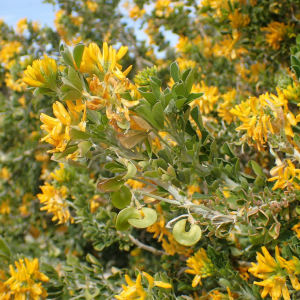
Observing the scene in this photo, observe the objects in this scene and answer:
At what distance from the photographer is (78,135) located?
0.80 metres

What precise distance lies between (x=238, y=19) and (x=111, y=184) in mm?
1613

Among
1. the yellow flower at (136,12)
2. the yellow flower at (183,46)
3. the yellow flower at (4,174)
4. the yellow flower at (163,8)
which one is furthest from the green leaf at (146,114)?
the yellow flower at (136,12)

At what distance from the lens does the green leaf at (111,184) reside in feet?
2.74

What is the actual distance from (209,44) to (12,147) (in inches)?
89.3

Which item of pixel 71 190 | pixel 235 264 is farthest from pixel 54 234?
pixel 235 264

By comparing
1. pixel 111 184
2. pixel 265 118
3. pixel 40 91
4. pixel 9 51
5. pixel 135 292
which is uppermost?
Result: pixel 9 51

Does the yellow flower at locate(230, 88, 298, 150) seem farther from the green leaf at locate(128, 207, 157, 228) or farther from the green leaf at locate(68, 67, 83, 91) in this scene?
the green leaf at locate(68, 67, 83, 91)

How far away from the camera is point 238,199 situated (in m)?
1.06

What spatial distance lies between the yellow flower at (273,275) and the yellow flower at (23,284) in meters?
0.91

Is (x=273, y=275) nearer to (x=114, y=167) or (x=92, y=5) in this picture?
(x=114, y=167)

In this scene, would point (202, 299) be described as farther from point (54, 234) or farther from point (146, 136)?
point (54, 234)

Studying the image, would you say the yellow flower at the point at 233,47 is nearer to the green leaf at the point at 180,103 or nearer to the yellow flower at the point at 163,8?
the yellow flower at the point at 163,8

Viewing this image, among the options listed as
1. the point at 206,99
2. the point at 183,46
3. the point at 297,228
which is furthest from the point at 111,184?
the point at 183,46

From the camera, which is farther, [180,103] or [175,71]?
[175,71]
